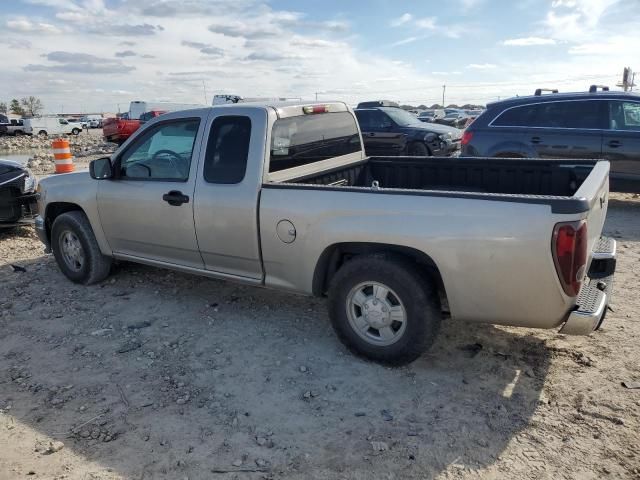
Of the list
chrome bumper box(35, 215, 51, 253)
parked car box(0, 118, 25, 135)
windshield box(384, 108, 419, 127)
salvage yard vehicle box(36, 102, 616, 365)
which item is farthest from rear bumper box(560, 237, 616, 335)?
parked car box(0, 118, 25, 135)

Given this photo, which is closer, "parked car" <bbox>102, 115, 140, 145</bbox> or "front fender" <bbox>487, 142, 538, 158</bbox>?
"front fender" <bbox>487, 142, 538, 158</bbox>

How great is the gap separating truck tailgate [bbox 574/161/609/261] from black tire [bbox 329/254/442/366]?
1038 mm

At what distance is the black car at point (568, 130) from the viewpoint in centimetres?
777

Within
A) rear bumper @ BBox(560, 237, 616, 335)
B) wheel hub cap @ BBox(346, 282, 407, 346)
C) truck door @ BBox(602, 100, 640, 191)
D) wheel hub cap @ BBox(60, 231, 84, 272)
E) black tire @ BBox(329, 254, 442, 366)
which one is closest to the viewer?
rear bumper @ BBox(560, 237, 616, 335)

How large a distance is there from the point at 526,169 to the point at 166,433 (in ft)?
11.8

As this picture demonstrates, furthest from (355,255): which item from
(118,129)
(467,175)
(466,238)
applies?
(118,129)

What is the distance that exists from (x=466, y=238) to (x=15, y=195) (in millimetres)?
6474

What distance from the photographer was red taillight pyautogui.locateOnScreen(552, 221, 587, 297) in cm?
282

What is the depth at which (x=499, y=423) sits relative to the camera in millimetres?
3037

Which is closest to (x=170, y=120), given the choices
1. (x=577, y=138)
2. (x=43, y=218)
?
(x=43, y=218)

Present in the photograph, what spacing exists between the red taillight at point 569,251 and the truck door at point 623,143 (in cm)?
581

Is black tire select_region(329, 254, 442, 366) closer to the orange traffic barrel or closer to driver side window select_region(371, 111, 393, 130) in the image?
the orange traffic barrel

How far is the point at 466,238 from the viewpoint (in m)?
3.10

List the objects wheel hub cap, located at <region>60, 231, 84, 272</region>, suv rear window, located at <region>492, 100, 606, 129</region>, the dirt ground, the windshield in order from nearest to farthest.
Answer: the dirt ground, wheel hub cap, located at <region>60, 231, 84, 272</region>, suv rear window, located at <region>492, 100, 606, 129</region>, the windshield
